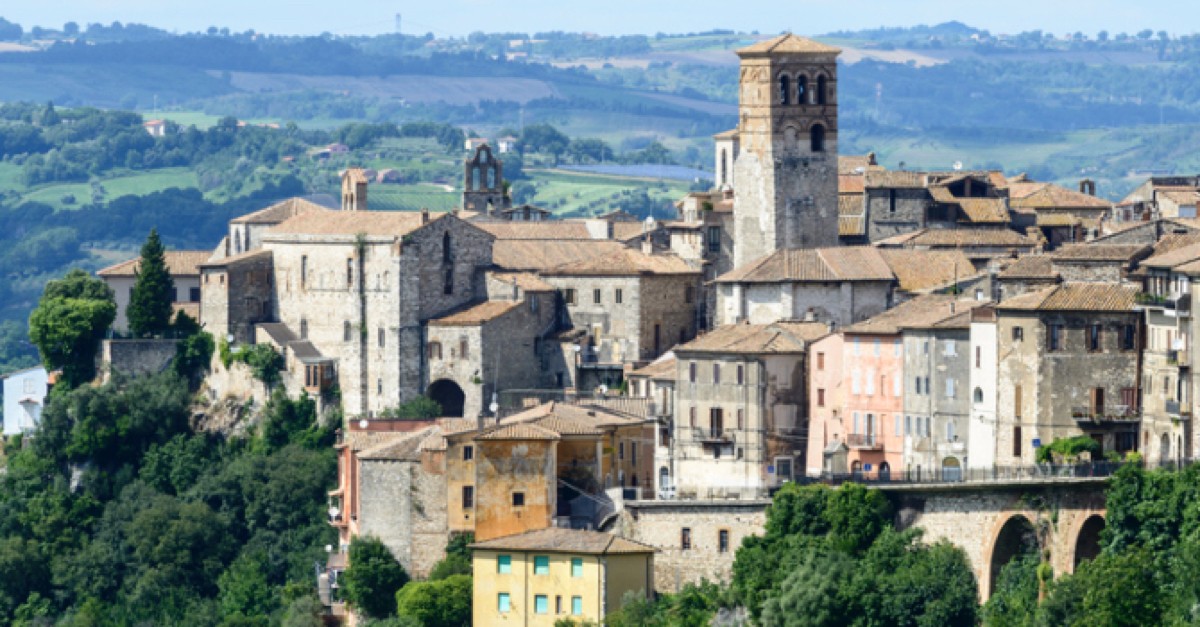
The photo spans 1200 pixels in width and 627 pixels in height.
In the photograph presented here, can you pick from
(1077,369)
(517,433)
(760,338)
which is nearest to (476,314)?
(760,338)

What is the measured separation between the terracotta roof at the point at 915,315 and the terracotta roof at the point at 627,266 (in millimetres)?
12303

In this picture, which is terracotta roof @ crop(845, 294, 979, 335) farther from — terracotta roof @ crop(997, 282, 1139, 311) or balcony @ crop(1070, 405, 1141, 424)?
balcony @ crop(1070, 405, 1141, 424)

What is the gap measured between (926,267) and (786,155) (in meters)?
7.72

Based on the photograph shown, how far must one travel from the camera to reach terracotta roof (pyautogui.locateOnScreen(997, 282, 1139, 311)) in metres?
64.1

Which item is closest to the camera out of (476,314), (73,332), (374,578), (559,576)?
(559,576)

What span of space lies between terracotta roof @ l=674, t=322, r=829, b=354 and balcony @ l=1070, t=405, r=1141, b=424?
10503 millimetres

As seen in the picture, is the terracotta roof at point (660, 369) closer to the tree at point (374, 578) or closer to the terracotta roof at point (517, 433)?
the terracotta roof at point (517, 433)

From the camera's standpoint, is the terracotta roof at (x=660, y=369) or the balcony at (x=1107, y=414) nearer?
the balcony at (x=1107, y=414)

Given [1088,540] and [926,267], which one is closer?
[1088,540]

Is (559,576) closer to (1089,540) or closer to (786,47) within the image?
(1089,540)

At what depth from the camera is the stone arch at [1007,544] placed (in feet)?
202

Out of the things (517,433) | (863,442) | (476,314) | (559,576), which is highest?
(476,314)

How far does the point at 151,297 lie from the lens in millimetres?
93562

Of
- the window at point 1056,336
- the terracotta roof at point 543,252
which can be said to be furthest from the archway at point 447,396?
the window at point 1056,336
